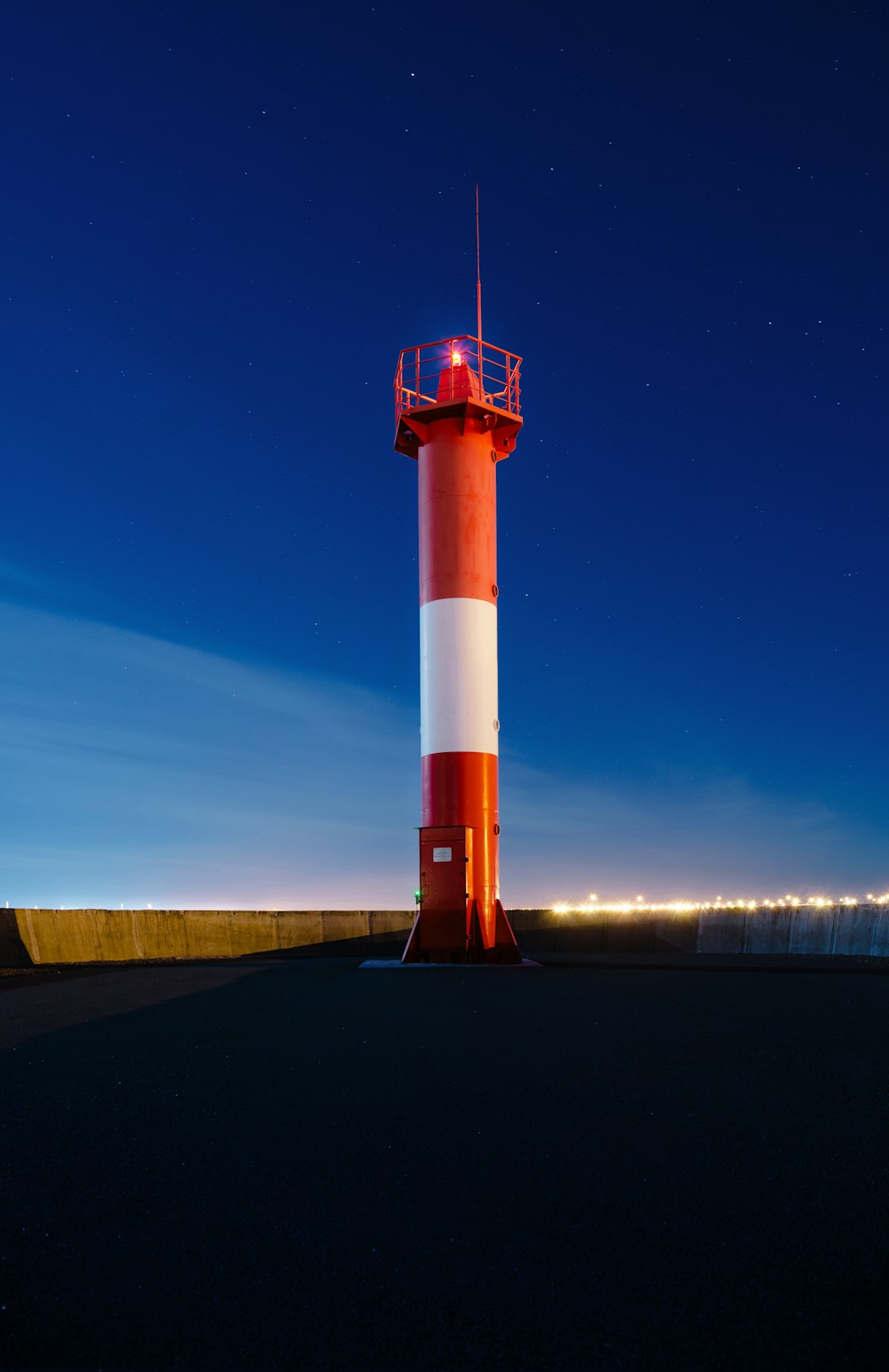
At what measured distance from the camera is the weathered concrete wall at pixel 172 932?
15367 millimetres

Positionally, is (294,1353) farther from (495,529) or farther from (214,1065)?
(495,529)

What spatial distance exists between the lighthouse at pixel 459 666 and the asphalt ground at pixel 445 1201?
822 cm

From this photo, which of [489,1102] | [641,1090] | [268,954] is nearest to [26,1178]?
[489,1102]

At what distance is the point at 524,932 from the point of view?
65.3ft

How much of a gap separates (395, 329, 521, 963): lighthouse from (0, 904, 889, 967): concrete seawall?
5099 millimetres

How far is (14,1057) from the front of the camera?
6055 millimetres

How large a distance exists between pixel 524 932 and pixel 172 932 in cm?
778

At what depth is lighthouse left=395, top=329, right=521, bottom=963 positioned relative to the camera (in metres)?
14.9

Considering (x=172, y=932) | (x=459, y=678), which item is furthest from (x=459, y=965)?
(x=172, y=932)

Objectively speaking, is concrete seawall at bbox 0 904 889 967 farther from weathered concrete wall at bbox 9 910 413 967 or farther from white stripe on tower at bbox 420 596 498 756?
white stripe on tower at bbox 420 596 498 756

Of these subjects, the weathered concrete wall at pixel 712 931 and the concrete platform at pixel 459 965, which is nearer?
the concrete platform at pixel 459 965

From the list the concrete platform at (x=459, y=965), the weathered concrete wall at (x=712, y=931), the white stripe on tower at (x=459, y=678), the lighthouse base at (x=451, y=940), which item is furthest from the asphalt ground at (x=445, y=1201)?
the weathered concrete wall at (x=712, y=931)

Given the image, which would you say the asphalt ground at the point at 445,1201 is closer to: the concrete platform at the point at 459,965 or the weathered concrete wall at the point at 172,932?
the concrete platform at the point at 459,965

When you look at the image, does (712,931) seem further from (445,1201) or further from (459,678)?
(445,1201)
